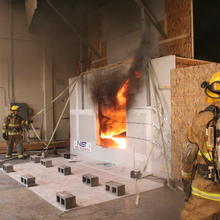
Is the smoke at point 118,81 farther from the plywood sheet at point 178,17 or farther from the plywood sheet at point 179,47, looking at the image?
the plywood sheet at point 178,17

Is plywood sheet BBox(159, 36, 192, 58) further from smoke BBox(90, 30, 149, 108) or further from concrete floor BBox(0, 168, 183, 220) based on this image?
concrete floor BBox(0, 168, 183, 220)

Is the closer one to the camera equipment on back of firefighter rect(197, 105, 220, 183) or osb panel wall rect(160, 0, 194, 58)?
equipment on back of firefighter rect(197, 105, 220, 183)

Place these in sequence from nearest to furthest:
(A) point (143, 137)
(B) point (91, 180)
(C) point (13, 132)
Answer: (B) point (91, 180), (A) point (143, 137), (C) point (13, 132)

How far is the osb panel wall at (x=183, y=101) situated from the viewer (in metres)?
5.23

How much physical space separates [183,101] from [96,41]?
5940mm

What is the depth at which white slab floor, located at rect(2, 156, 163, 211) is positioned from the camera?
5048mm

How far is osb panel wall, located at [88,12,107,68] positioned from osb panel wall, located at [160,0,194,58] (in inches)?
121

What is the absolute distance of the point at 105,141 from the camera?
8.47 metres

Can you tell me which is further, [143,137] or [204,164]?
[143,137]

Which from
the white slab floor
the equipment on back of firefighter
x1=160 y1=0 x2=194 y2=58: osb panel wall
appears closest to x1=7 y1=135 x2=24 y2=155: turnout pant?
the white slab floor

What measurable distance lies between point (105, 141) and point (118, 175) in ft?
6.66

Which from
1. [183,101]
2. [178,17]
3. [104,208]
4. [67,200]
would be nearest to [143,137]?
[183,101]

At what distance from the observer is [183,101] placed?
18.3 ft

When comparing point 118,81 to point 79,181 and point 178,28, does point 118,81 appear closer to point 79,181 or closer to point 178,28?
point 178,28
